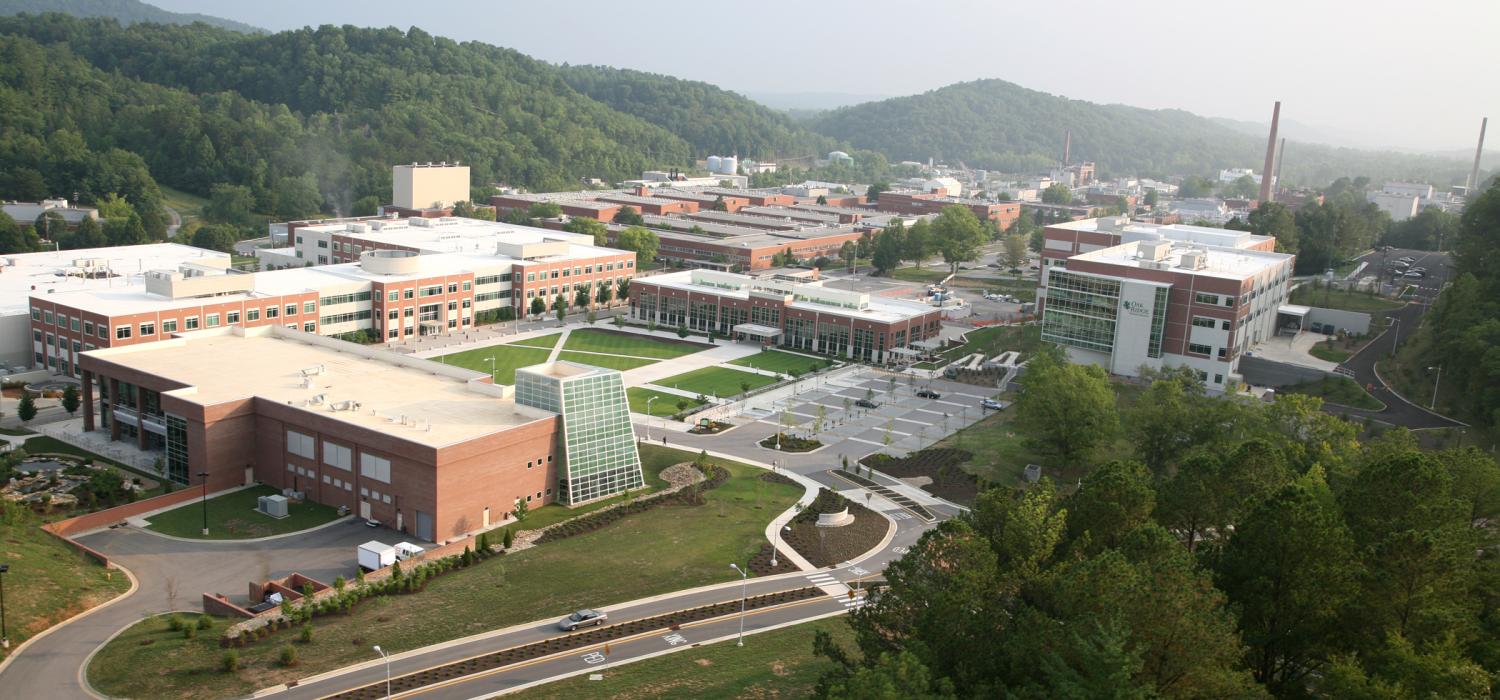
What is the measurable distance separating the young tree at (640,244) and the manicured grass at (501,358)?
2810cm

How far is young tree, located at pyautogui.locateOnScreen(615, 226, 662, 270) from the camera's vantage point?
86.2 m

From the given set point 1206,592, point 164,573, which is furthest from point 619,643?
point 1206,592

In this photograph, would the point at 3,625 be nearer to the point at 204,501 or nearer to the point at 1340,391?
the point at 204,501

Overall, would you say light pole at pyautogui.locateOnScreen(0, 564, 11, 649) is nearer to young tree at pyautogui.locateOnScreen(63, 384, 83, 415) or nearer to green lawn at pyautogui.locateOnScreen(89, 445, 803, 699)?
green lawn at pyautogui.locateOnScreen(89, 445, 803, 699)

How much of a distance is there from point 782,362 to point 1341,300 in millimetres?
37094

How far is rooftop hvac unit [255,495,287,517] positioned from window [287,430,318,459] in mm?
1765

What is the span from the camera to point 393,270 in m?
60.9

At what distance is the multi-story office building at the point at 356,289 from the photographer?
4978 cm

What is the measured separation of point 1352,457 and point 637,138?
14435 centimetres

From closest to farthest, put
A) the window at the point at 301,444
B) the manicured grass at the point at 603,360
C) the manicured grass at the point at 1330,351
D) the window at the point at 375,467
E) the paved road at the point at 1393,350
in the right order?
the window at the point at 375,467 → the window at the point at 301,444 → the paved road at the point at 1393,350 → the manicured grass at the point at 603,360 → the manicured grass at the point at 1330,351

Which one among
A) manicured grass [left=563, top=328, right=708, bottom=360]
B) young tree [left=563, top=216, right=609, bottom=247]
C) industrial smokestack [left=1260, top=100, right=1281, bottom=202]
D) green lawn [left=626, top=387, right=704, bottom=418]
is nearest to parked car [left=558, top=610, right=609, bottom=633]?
green lawn [left=626, top=387, right=704, bottom=418]

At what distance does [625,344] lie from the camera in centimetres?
6216

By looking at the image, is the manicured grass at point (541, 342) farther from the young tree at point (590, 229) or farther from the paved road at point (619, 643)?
the paved road at point (619, 643)

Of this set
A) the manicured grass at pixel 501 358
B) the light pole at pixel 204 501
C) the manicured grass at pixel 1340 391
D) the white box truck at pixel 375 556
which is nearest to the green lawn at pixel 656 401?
the manicured grass at pixel 501 358
